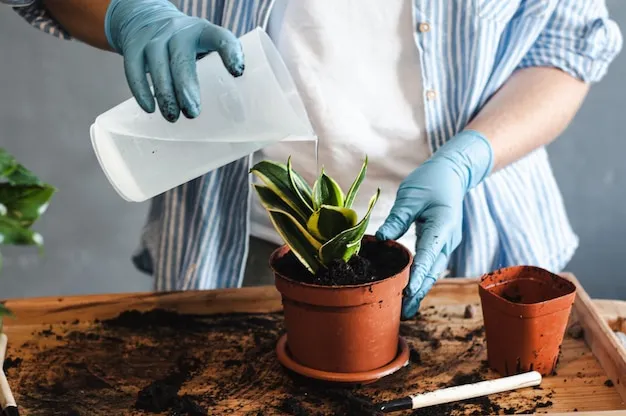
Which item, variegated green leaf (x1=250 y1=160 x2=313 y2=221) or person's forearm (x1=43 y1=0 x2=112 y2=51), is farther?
person's forearm (x1=43 y1=0 x2=112 y2=51)

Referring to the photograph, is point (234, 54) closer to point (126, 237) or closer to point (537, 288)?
point (537, 288)

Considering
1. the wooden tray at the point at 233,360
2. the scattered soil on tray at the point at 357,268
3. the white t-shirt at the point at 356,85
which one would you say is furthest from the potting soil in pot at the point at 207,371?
the white t-shirt at the point at 356,85

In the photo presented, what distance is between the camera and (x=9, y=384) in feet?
2.92

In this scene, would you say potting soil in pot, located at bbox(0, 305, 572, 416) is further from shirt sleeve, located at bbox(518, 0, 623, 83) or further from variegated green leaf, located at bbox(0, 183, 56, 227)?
shirt sleeve, located at bbox(518, 0, 623, 83)

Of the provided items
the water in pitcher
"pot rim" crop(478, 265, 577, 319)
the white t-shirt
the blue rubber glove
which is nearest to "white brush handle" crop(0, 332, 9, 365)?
the water in pitcher

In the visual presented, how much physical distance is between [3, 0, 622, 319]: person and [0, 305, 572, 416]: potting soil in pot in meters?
0.22

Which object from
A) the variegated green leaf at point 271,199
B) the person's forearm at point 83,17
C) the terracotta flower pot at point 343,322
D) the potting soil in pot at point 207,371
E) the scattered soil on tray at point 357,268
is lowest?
the potting soil in pot at point 207,371

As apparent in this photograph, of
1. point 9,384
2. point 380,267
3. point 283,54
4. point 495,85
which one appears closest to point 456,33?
point 495,85

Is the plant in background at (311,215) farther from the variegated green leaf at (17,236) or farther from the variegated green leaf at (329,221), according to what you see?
the variegated green leaf at (17,236)

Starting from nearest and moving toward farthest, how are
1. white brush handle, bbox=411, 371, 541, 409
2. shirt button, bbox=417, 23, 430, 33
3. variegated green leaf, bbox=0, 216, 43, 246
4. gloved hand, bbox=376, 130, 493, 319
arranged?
1. variegated green leaf, bbox=0, 216, 43, 246
2. white brush handle, bbox=411, 371, 541, 409
3. gloved hand, bbox=376, 130, 493, 319
4. shirt button, bbox=417, 23, 430, 33

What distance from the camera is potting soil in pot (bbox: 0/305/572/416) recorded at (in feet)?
2.72

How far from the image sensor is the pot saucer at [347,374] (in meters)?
0.86

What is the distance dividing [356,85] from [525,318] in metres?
0.50

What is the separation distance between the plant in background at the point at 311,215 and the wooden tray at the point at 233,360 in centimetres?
16
